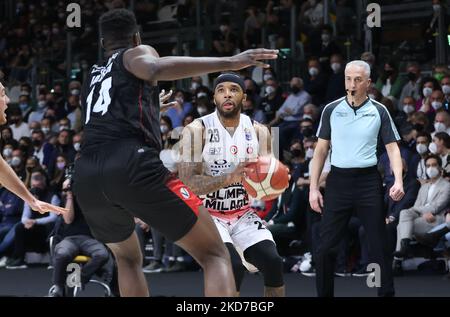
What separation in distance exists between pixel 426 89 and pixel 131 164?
9.02 m

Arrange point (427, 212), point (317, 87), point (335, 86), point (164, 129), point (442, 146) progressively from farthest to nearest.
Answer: point (317, 87) → point (335, 86) → point (164, 129) → point (442, 146) → point (427, 212)

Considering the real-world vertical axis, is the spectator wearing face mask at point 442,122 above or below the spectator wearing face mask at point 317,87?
below

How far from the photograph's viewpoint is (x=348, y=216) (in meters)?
8.50

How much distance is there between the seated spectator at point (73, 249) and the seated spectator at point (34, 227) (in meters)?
2.89

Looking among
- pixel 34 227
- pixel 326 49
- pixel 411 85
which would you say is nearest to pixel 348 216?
pixel 411 85

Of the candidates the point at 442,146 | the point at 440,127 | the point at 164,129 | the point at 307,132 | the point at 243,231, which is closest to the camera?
the point at 243,231

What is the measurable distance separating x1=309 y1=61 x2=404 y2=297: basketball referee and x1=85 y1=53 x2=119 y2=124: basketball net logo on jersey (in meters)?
3.22

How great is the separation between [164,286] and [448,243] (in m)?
3.29

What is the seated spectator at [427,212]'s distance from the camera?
11.6m

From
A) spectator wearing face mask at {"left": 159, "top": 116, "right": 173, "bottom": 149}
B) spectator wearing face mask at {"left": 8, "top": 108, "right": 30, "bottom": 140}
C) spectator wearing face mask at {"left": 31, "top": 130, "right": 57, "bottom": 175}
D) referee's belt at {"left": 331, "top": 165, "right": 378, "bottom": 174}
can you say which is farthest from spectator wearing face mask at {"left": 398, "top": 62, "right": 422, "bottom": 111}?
spectator wearing face mask at {"left": 8, "top": 108, "right": 30, "bottom": 140}

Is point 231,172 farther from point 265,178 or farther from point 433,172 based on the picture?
point 433,172

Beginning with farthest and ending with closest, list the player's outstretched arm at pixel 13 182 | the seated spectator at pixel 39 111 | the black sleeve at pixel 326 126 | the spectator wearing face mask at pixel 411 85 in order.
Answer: the seated spectator at pixel 39 111, the spectator wearing face mask at pixel 411 85, the black sleeve at pixel 326 126, the player's outstretched arm at pixel 13 182

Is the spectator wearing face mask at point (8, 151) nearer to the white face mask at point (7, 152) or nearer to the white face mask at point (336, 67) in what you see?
the white face mask at point (7, 152)

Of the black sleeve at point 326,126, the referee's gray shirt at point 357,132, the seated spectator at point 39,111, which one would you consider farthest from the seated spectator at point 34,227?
the referee's gray shirt at point 357,132
